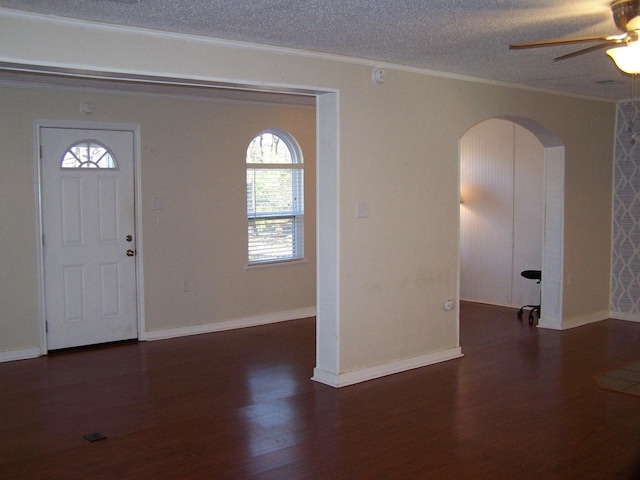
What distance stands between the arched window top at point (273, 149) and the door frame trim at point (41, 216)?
129 centimetres

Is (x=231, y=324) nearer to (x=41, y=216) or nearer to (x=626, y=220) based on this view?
(x=41, y=216)

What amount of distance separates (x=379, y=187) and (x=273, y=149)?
98.5 inches

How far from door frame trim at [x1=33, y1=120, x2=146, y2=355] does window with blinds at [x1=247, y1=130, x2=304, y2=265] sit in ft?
4.15

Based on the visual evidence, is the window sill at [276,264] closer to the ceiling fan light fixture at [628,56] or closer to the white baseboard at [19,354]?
the white baseboard at [19,354]

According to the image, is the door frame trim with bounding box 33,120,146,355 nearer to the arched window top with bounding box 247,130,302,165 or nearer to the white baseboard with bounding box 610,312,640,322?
the arched window top with bounding box 247,130,302,165

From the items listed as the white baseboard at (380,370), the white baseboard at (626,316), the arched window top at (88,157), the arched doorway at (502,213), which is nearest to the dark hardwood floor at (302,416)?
the white baseboard at (380,370)

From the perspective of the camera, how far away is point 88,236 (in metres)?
6.20

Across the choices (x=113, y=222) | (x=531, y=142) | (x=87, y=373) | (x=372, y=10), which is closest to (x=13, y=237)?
(x=113, y=222)

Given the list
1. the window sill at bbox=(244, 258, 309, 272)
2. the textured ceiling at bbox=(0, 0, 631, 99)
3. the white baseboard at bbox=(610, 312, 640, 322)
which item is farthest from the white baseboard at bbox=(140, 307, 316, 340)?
the white baseboard at bbox=(610, 312, 640, 322)

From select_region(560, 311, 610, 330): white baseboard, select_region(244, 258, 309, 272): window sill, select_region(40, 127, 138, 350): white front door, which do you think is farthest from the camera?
select_region(244, 258, 309, 272): window sill

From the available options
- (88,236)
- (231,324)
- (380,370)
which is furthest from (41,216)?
(380,370)

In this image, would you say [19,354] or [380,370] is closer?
[380,370]

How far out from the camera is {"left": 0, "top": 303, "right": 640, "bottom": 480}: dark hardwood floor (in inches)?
142

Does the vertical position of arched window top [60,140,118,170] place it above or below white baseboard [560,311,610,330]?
above
